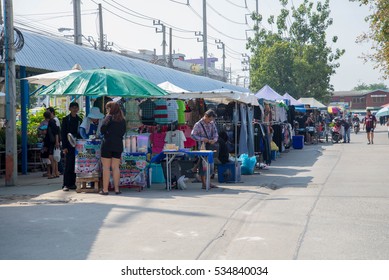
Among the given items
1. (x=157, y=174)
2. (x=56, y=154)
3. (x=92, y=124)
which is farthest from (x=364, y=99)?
(x=92, y=124)

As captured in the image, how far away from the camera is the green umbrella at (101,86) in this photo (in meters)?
11.9

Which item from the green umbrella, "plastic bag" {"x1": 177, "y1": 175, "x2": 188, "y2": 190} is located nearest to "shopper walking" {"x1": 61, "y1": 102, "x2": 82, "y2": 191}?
the green umbrella

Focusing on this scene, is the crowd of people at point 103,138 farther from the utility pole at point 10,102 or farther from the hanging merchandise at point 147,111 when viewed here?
the utility pole at point 10,102

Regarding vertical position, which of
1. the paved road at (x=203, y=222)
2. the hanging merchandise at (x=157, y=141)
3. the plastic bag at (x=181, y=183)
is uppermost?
the hanging merchandise at (x=157, y=141)

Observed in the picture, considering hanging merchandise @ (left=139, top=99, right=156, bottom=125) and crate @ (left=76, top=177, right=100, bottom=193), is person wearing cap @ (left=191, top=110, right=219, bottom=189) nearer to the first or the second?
hanging merchandise @ (left=139, top=99, right=156, bottom=125)

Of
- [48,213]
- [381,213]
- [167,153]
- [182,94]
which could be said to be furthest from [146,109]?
[381,213]

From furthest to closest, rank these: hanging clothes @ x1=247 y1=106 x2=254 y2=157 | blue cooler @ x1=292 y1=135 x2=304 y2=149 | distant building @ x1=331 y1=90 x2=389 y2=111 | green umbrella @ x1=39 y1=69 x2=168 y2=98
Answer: distant building @ x1=331 y1=90 x2=389 y2=111 < blue cooler @ x1=292 y1=135 x2=304 y2=149 < hanging clothes @ x1=247 y1=106 x2=254 y2=157 < green umbrella @ x1=39 y1=69 x2=168 y2=98

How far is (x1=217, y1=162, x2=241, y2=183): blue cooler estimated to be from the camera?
14.3m

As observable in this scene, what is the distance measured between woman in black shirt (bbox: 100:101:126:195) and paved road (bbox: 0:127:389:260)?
651 mm

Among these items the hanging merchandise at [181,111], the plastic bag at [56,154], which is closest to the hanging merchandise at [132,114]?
the hanging merchandise at [181,111]

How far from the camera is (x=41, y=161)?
17234 mm

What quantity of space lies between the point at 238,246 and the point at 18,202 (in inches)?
217

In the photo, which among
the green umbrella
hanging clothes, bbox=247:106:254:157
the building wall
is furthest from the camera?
the building wall

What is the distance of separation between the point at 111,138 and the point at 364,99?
129181mm
